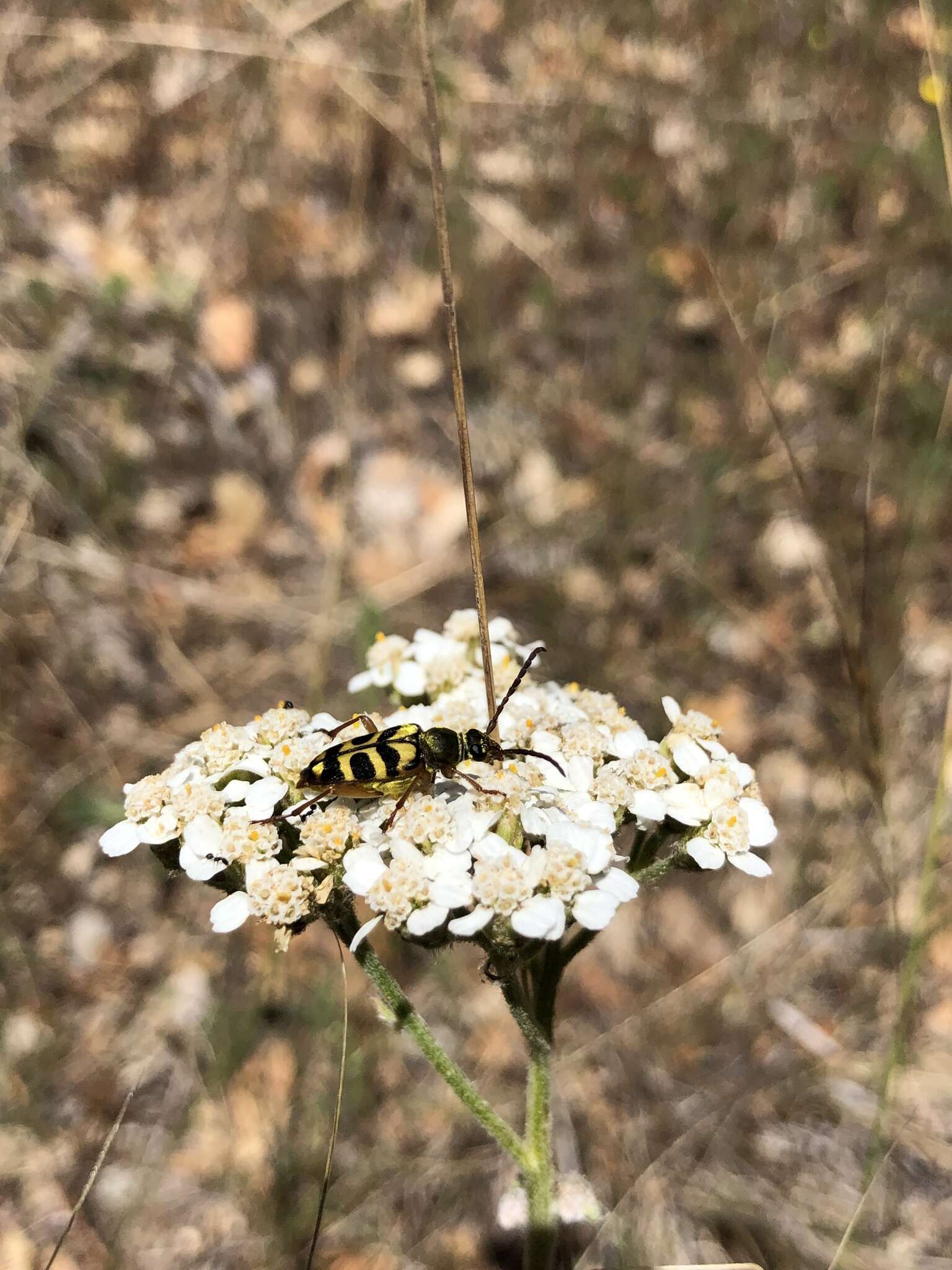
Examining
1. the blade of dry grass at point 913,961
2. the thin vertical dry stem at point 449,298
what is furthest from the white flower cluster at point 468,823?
the blade of dry grass at point 913,961

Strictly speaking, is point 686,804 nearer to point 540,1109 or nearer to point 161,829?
point 540,1109

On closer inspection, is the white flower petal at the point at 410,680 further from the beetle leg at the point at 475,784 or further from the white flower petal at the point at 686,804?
the white flower petal at the point at 686,804

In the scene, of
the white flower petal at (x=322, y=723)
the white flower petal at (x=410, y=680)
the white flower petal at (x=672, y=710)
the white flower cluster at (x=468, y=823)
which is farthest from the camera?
the white flower petal at (x=410, y=680)

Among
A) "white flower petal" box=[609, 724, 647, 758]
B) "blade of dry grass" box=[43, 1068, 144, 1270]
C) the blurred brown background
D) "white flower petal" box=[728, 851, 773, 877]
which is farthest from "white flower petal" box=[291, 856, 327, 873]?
the blurred brown background

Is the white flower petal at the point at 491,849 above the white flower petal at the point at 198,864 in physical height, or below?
below

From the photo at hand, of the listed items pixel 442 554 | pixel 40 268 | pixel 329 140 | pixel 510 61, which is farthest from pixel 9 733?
pixel 510 61
